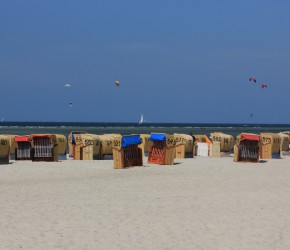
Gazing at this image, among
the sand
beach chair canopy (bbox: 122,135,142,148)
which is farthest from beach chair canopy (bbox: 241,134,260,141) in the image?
the sand

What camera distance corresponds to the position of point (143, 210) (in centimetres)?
1429

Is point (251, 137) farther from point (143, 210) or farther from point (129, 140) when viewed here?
point (143, 210)

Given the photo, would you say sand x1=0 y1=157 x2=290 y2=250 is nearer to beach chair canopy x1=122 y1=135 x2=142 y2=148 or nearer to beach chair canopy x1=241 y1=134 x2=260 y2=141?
beach chair canopy x1=122 y1=135 x2=142 y2=148

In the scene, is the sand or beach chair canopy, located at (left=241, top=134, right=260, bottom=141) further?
beach chair canopy, located at (left=241, top=134, right=260, bottom=141)

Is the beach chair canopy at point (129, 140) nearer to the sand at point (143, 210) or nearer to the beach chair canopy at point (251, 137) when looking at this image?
the sand at point (143, 210)

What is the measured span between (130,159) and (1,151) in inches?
285

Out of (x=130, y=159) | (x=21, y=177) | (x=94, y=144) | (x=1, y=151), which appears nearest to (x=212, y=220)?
(x=21, y=177)

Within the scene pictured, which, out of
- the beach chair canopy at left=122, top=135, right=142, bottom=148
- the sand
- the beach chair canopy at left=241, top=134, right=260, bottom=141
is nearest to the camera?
the sand

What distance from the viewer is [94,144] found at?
34.9 m

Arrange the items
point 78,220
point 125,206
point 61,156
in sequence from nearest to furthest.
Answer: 1. point 78,220
2. point 125,206
3. point 61,156

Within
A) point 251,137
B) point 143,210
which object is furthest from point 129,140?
point 143,210

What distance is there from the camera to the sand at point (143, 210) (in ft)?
34.8

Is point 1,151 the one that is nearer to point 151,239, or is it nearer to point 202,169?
point 202,169

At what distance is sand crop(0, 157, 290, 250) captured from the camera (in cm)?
1061
